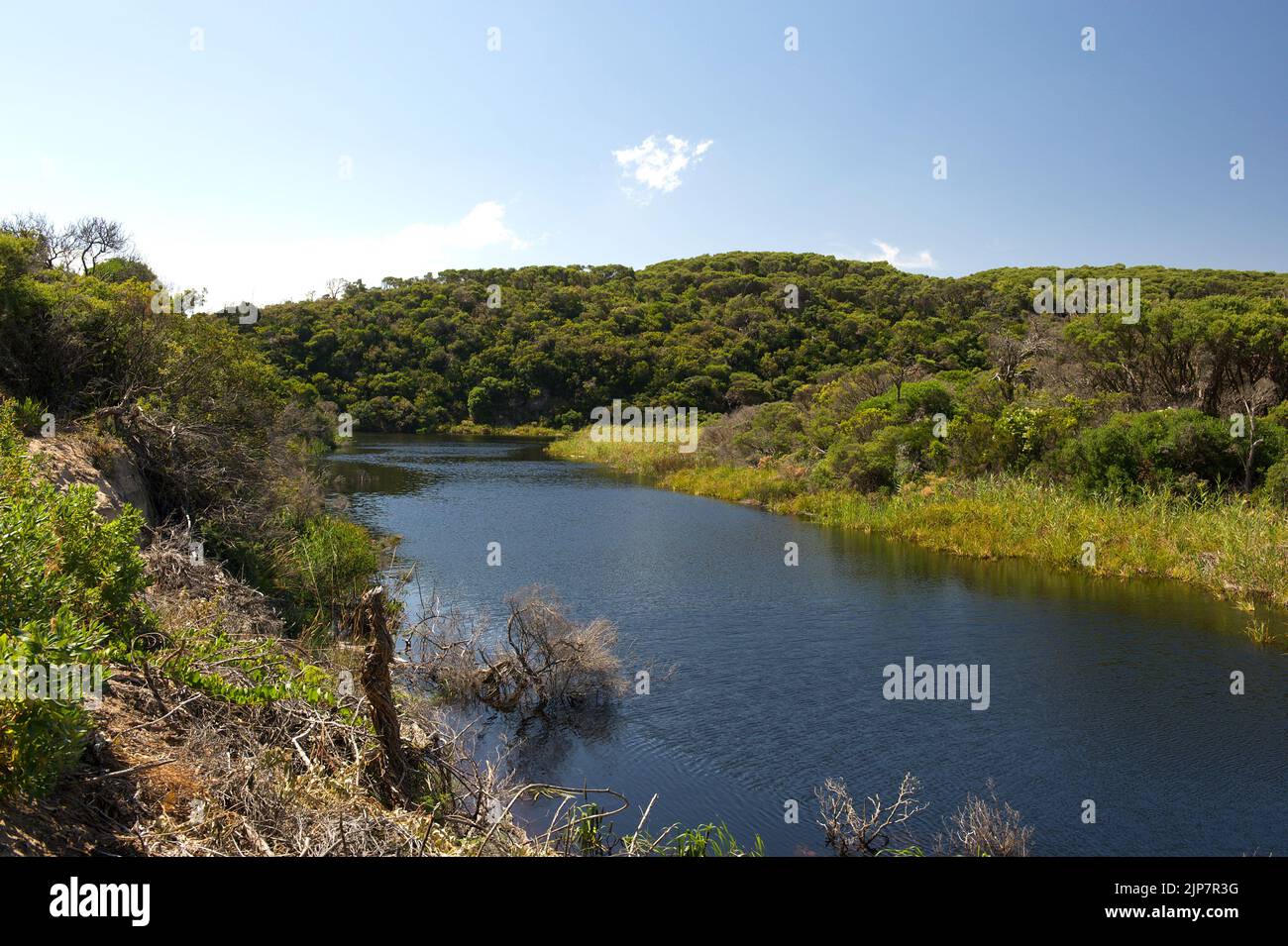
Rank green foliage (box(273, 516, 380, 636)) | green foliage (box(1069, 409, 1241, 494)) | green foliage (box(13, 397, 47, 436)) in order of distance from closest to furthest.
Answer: green foliage (box(13, 397, 47, 436)), green foliage (box(273, 516, 380, 636)), green foliage (box(1069, 409, 1241, 494))

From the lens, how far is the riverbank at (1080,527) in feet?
70.3

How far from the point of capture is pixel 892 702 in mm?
14766

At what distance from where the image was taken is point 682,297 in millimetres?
103125

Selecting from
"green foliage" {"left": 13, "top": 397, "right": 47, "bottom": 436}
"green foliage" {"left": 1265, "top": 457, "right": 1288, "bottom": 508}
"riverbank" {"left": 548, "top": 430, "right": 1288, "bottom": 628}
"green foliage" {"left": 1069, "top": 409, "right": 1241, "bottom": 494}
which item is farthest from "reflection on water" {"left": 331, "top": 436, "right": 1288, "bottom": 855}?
"green foliage" {"left": 13, "top": 397, "right": 47, "bottom": 436}

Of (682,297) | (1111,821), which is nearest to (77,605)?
(1111,821)

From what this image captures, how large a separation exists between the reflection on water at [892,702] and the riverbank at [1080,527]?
35.5 inches

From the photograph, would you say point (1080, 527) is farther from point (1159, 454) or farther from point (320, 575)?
point (320, 575)

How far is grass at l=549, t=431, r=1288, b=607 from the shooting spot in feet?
70.5

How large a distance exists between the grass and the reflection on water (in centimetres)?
91

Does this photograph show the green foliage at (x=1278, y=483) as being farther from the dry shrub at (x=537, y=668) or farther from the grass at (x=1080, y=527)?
the dry shrub at (x=537, y=668)

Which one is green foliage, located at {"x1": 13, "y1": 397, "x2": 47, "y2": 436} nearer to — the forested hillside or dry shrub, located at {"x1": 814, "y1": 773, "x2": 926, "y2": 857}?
dry shrub, located at {"x1": 814, "y1": 773, "x2": 926, "y2": 857}

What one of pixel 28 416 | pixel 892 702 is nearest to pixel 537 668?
pixel 892 702

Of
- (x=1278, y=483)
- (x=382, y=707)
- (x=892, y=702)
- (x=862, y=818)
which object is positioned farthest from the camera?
(x=1278, y=483)

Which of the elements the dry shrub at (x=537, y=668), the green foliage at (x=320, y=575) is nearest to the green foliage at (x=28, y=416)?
the green foliage at (x=320, y=575)
